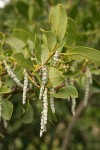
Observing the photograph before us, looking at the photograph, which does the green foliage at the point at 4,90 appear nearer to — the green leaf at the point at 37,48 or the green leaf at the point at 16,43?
the green leaf at the point at 37,48

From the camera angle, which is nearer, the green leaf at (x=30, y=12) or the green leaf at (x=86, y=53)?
the green leaf at (x=86, y=53)

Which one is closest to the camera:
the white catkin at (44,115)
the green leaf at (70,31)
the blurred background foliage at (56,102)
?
the white catkin at (44,115)

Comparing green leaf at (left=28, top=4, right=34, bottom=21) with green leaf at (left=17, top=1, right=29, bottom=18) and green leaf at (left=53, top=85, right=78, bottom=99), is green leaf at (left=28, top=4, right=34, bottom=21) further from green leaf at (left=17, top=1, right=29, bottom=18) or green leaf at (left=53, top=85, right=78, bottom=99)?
green leaf at (left=53, top=85, right=78, bottom=99)

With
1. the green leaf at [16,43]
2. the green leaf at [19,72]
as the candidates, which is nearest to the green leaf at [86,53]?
the green leaf at [19,72]

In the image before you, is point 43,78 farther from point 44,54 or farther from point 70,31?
point 70,31

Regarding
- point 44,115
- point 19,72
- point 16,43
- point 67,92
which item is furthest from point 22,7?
point 44,115

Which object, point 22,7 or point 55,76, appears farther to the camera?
point 22,7

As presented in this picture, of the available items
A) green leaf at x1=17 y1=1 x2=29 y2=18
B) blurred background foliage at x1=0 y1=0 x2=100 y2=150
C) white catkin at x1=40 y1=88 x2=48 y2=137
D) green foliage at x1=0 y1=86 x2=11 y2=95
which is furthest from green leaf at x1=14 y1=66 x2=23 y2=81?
A: green leaf at x1=17 y1=1 x2=29 y2=18
